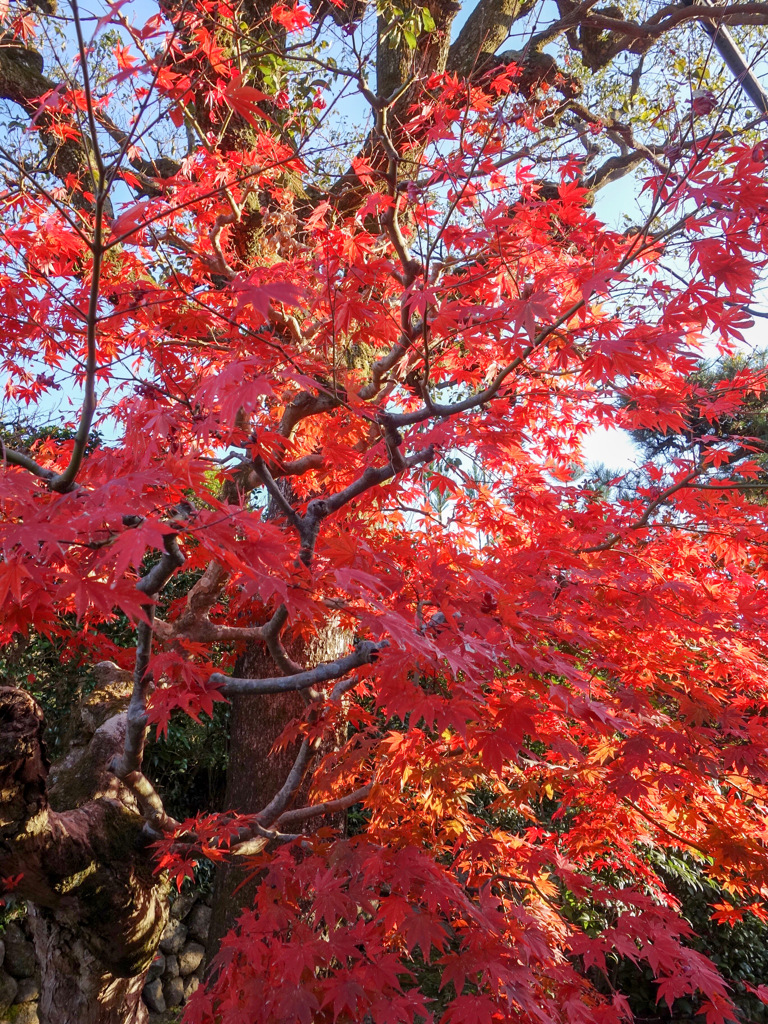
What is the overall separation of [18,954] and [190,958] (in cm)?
144

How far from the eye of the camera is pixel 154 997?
525 cm

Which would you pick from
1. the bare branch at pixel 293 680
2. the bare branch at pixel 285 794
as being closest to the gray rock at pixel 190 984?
the bare branch at pixel 285 794

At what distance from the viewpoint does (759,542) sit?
3586mm

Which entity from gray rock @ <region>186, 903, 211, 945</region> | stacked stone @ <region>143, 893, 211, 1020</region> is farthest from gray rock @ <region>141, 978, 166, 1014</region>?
gray rock @ <region>186, 903, 211, 945</region>

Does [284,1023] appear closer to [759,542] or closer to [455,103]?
[759,542]

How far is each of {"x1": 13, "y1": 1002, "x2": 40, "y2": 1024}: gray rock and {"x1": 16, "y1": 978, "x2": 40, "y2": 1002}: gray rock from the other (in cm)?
4

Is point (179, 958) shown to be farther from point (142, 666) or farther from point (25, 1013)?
point (142, 666)

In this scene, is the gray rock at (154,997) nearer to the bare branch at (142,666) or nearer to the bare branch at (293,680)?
the bare branch at (142,666)

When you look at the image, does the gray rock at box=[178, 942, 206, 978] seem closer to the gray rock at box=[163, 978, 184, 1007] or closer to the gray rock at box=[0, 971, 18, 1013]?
the gray rock at box=[163, 978, 184, 1007]

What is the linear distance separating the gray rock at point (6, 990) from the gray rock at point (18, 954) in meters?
0.04

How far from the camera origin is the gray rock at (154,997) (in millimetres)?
5230

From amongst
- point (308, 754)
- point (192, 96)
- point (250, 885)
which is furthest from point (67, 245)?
point (250, 885)

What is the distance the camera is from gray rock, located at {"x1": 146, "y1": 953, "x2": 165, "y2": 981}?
5.30 metres

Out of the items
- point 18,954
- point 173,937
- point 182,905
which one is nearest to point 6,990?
point 18,954
